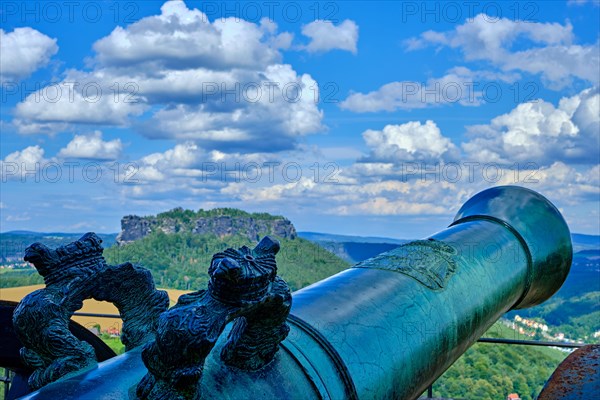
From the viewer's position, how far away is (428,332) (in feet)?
12.6

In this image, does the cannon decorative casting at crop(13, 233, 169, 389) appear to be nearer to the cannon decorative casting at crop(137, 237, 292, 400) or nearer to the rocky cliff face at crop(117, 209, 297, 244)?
the cannon decorative casting at crop(137, 237, 292, 400)

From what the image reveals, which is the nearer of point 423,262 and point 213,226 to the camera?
point 423,262

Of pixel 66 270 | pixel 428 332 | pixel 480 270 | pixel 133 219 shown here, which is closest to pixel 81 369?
pixel 66 270

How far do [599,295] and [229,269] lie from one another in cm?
4569

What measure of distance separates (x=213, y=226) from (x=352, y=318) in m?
87.1

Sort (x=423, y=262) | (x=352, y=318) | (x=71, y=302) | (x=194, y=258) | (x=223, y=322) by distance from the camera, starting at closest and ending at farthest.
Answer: (x=223, y=322) < (x=71, y=302) < (x=352, y=318) < (x=423, y=262) < (x=194, y=258)

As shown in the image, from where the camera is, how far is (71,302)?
2.94 meters

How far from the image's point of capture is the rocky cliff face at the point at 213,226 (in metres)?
87.2

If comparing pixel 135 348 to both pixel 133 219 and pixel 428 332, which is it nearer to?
pixel 428 332

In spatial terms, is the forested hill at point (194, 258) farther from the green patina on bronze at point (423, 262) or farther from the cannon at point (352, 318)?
the green patina on bronze at point (423, 262)

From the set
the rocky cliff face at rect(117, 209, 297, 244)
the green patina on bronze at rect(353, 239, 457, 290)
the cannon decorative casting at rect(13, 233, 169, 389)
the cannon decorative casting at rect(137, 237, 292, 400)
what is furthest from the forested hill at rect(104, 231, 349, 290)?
the cannon decorative casting at rect(137, 237, 292, 400)

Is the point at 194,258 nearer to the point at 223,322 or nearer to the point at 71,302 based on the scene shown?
the point at 71,302

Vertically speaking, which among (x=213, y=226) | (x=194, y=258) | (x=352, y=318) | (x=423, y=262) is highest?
(x=423, y=262)

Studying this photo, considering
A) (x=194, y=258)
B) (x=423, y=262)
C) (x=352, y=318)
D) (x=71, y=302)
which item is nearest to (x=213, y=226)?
(x=194, y=258)
